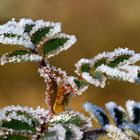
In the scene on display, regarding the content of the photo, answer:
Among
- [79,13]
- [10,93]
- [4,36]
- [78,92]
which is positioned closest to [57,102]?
[78,92]

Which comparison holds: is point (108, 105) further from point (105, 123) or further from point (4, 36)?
point (4, 36)

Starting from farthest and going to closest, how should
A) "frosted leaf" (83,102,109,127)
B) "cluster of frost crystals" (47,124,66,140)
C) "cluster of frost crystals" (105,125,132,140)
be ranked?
1. "frosted leaf" (83,102,109,127)
2. "cluster of frost crystals" (105,125,132,140)
3. "cluster of frost crystals" (47,124,66,140)

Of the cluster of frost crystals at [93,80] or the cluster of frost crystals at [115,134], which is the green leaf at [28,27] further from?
the cluster of frost crystals at [115,134]

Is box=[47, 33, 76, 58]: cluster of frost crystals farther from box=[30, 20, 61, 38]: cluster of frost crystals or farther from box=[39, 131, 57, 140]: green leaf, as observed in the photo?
box=[39, 131, 57, 140]: green leaf

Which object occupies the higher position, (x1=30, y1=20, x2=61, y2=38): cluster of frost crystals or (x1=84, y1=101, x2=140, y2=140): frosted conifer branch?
(x1=30, y1=20, x2=61, y2=38): cluster of frost crystals

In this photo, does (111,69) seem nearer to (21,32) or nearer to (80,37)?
(21,32)

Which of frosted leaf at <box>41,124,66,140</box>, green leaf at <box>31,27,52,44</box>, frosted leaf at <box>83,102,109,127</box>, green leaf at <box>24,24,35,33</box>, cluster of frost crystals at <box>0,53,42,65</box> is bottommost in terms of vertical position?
frosted leaf at <box>41,124,66,140</box>

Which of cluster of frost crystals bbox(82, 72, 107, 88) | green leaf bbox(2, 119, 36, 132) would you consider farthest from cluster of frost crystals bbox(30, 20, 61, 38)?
green leaf bbox(2, 119, 36, 132)
